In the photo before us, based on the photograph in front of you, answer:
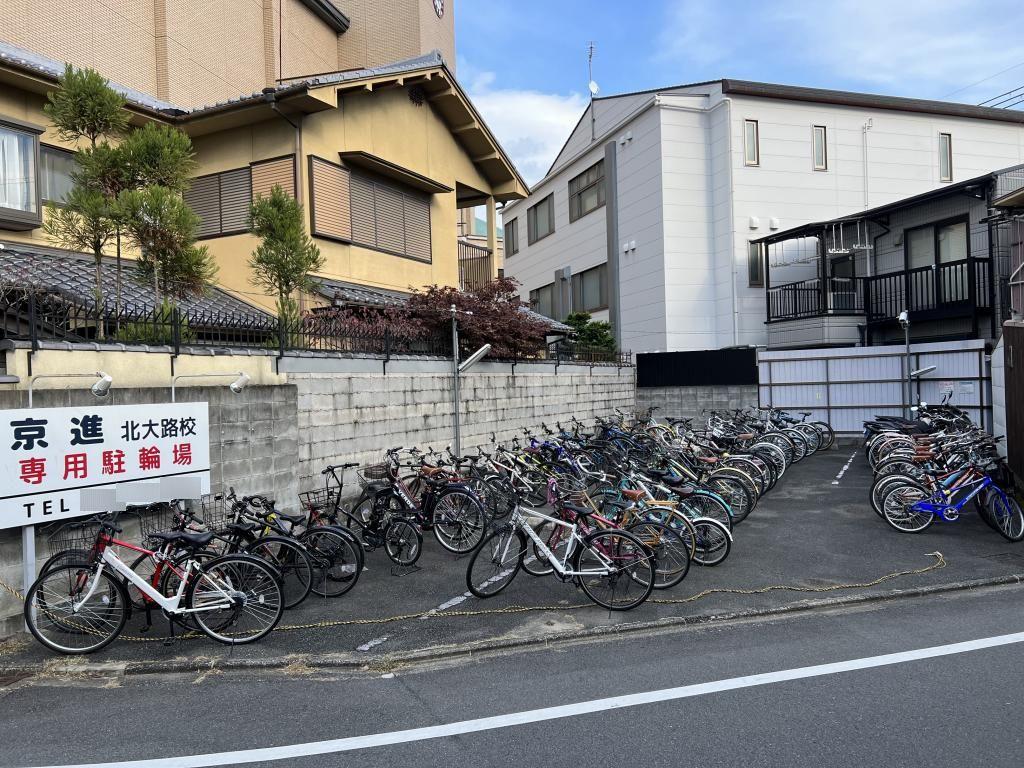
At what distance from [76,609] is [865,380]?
16.8m

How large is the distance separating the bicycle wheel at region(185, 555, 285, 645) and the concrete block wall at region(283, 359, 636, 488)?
3101 millimetres

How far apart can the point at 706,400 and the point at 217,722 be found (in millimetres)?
16053

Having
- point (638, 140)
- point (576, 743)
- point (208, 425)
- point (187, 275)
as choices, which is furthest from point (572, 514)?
point (638, 140)

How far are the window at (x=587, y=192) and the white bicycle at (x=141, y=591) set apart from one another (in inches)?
813

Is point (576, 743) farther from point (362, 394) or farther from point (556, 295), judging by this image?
point (556, 295)

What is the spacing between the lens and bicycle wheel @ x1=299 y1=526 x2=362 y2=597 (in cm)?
662

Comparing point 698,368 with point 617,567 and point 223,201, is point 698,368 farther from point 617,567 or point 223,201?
point 617,567

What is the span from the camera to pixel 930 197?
55.5 feet

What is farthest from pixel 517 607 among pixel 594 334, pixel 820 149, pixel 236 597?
pixel 820 149

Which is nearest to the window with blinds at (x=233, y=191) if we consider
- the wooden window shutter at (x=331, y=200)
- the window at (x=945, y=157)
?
the wooden window shutter at (x=331, y=200)

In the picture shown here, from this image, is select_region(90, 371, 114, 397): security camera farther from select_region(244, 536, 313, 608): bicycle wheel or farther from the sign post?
select_region(244, 536, 313, 608): bicycle wheel

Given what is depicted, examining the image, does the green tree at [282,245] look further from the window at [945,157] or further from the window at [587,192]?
the window at [945,157]

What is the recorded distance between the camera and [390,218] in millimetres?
14359

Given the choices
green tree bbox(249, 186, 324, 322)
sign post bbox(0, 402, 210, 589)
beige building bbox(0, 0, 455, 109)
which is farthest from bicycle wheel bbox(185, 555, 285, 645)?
beige building bbox(0, 0, 455, 109)
